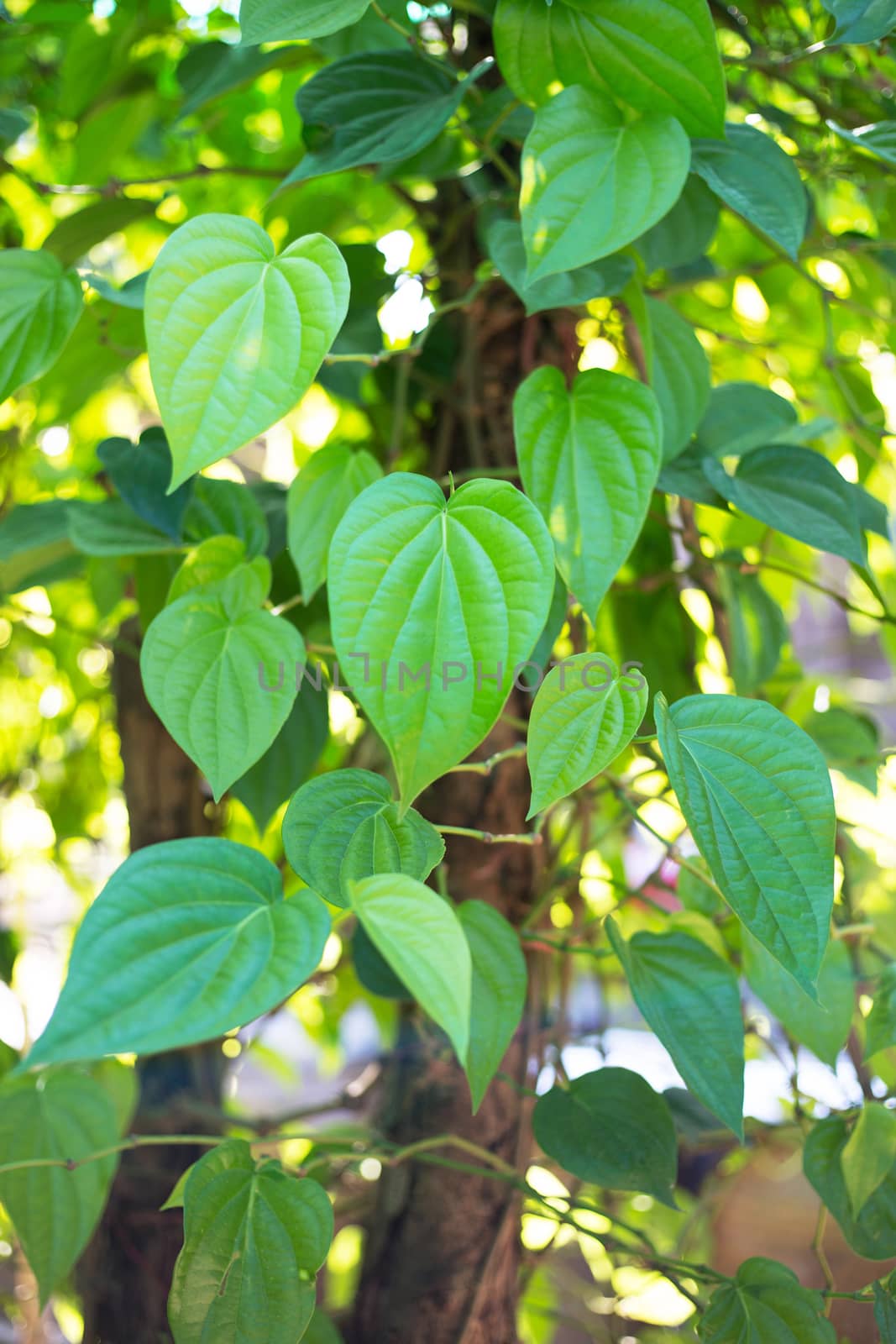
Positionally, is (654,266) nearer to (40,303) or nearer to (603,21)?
(603,21)

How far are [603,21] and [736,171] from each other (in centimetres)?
9

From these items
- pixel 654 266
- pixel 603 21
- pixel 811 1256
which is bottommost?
pixel 811 1256

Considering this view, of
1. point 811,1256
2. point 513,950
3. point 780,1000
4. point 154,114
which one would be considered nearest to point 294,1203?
point 513,950

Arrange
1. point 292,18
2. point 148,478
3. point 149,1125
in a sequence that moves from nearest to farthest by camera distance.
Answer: point 292,18, point 148,478, point 149,1125

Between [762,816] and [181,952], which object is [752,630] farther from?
[181,952]

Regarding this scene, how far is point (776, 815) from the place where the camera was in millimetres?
370

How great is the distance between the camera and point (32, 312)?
477 mm

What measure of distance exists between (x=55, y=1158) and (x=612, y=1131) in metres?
0.30

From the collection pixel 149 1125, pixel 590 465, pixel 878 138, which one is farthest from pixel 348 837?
pixel 149 1125

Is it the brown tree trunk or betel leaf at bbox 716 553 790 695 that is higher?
betel leaf at bbox 716 553 790 695

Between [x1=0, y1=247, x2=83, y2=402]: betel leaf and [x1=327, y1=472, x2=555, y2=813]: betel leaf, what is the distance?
8.2 inches

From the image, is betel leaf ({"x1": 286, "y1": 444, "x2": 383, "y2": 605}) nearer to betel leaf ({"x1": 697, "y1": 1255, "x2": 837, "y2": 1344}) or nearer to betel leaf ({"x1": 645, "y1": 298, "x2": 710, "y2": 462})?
betel leaf ({"x1": 645, "y1": 298, "x2": 710, "y2": 462})

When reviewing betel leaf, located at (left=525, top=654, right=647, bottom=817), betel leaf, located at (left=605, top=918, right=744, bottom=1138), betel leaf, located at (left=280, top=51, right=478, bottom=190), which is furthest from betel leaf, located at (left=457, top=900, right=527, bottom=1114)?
betel leaf, located at (left=280, top=51, right=478, bottom=190)

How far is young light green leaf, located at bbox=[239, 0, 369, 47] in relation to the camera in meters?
0.41
